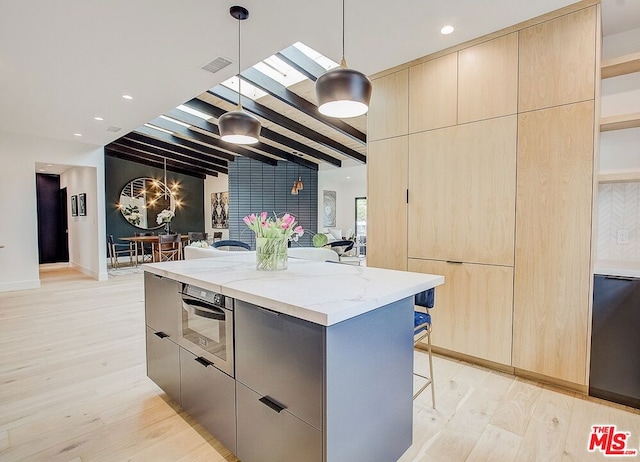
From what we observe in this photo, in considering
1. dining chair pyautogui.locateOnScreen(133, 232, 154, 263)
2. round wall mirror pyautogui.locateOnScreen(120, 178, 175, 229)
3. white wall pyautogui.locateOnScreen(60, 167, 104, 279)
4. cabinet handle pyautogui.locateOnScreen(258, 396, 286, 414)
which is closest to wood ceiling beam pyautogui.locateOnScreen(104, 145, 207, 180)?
round wall mirror pyautogui.locateOnScreen(120, 178, 175, 229)

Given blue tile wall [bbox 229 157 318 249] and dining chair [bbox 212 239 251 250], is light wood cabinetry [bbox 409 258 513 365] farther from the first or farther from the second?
blue tile wall [bbox 229 157 318 249]

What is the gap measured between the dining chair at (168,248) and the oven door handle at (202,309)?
6391 mm

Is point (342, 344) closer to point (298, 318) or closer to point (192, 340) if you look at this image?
point (298, 318)

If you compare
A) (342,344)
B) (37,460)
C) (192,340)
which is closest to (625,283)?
(342,344)

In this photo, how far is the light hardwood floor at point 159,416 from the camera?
1.75m

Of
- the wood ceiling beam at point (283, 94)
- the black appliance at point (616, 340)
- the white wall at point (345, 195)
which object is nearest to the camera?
the black appliance at point (616, 340)

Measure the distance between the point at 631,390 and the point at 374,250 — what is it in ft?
6.71

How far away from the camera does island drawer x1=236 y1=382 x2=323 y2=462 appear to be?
1.25 meters

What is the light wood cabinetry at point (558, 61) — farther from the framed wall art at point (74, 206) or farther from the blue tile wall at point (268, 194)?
the framed wall art at point (74, 206)

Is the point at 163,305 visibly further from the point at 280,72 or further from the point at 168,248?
the point at 168,248

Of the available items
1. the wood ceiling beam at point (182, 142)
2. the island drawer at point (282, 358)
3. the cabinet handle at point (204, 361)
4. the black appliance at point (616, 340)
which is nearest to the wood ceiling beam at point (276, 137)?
the wood ceiling beam at point (182, 142)

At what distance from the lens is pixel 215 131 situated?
6.63 meters

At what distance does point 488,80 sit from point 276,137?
17.0ft

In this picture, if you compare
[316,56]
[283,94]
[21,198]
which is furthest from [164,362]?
[21,198]
